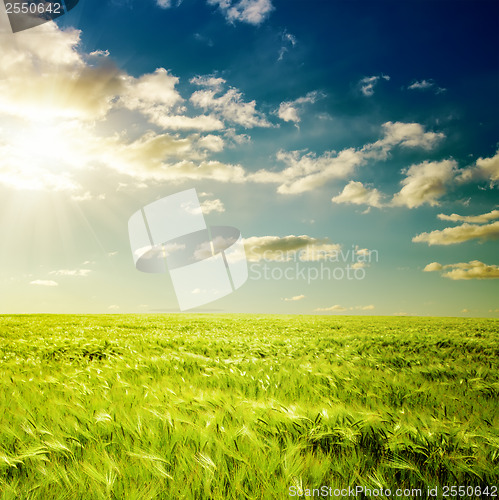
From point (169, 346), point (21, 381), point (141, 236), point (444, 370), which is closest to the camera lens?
point (21, 381)

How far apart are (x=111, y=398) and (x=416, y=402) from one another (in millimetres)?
4213

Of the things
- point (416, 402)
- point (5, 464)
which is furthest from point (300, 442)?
point (416, 402)

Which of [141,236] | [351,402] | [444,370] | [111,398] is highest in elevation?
[141,236]

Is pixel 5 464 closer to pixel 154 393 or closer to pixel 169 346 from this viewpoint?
pixel 154 393

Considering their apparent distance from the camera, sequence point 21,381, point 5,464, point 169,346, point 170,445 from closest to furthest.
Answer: point 5,464 → point 170,445 → point 21,381 → point 169,346

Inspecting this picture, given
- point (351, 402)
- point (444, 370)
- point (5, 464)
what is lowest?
point (444, 370)

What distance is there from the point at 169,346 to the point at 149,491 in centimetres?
792

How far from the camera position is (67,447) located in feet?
8.16

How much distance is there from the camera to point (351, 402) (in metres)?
4.07

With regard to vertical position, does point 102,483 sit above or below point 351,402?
above

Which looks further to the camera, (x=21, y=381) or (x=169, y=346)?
(x=169, y=346)

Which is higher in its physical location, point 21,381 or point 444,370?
point 21,381

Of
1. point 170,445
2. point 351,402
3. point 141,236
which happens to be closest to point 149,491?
point 170,445

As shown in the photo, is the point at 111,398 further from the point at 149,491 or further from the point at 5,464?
the point at 149,491
